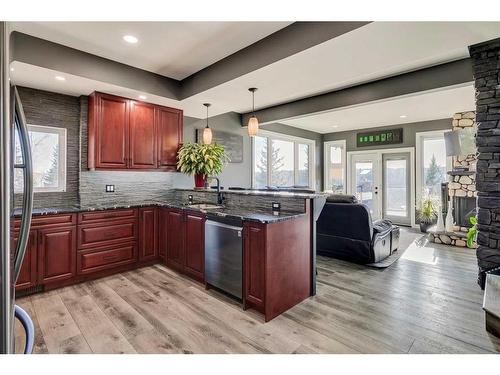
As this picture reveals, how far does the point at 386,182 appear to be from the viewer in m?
7.41

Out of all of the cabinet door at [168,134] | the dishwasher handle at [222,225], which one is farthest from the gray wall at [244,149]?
the dishwasher handle at [222,225]

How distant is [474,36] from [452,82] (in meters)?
1.40

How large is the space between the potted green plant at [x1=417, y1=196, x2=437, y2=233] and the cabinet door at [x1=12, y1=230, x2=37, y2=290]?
23.4 ft

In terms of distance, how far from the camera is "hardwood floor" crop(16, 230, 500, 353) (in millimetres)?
1948

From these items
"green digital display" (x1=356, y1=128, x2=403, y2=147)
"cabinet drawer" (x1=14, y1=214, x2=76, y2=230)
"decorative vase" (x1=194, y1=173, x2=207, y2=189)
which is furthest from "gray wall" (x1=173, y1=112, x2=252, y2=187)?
"green digital display" (x1=356, y1=128, x2=403, y2=147)

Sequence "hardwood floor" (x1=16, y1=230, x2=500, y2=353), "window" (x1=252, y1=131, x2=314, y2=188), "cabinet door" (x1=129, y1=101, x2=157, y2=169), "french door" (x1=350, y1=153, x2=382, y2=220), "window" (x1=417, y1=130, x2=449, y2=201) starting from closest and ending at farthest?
"hardwood floor" (x1=16, y1=230, x2=500, y2=353)
"cabinet door" (x1=129, y1=101, x2=157, y2=169)
"window" (x1=417, y1=130, x2=449, y2=201)
"window" (x1=252, y1=131, x2=314, y2=188)
"french door" (x1=350, y1=153, x2=382, y2=220)

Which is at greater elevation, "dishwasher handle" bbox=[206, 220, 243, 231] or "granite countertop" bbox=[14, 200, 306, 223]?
"granite countertop" bbox=[14, 200, 306, 223]

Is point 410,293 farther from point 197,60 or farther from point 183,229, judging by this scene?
point 197,60

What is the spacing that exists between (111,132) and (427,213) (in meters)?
6.57

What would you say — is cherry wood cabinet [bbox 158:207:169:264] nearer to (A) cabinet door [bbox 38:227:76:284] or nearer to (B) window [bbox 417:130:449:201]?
(A) cabinet door [bbox 38:227:76:284]

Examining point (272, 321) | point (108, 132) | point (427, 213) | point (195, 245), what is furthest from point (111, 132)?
point (427, 213)

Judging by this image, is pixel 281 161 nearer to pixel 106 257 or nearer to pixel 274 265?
pixel 106 257

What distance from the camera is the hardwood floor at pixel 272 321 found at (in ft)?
6.39

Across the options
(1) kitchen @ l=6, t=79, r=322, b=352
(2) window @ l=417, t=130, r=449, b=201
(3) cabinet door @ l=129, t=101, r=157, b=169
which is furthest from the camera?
(2) window @ l=417, t=130, r=449, b=201
